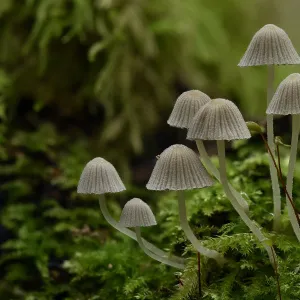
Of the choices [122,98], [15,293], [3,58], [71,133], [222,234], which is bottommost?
[15,293]

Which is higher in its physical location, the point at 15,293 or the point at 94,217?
the point at 94,217

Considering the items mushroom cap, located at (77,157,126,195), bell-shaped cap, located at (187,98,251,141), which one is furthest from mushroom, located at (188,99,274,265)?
mushroom cap, located at (77,157,126,195)

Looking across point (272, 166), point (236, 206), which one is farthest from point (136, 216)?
point (272, 166)

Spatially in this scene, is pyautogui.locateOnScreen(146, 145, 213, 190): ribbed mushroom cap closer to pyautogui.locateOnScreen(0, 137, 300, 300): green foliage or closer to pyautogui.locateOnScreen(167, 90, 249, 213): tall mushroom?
pyautogui.locateOnScreen(167, 90, 249, 213): tall mushroom

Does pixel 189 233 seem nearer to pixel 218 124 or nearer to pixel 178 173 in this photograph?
pixel 178 173

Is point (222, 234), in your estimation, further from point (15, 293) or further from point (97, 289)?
point (15, 293)

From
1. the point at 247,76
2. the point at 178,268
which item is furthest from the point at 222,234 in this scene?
the point at 247,76
